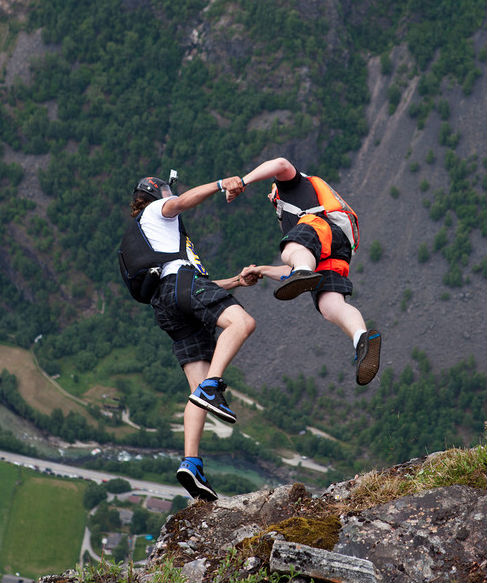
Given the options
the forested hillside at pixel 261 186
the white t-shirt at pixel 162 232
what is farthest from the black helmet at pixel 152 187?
the forested hillside at pixel 261 186

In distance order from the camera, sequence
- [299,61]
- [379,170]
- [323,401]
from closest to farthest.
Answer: [323,401] → [379,170] → [299,61]

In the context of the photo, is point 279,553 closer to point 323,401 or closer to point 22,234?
point 323,401

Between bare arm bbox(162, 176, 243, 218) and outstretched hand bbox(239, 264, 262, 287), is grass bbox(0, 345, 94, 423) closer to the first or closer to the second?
outstretched hand bbox(239, 264, 262, 287)

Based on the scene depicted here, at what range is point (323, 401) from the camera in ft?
443

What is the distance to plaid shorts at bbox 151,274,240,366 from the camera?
13.2m

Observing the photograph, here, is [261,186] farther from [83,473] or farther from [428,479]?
[428,479]

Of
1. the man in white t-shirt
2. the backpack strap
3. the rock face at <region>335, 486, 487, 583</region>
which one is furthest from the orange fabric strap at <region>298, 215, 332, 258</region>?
the rock face at <region>335, 486, 487, 583</region>

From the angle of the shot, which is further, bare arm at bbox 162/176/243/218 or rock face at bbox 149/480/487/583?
bare arm at bbox 162/176/243/218

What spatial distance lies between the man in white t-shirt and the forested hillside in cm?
11423

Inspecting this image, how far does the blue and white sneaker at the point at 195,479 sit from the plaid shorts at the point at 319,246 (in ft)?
9.76

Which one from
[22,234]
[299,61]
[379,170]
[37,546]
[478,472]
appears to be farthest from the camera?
[22,234]

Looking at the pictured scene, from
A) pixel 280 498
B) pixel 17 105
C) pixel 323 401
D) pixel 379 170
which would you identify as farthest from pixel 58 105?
pixel 280 498

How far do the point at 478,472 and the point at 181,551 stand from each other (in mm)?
3861

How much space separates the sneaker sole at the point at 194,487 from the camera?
13039 millimetres
